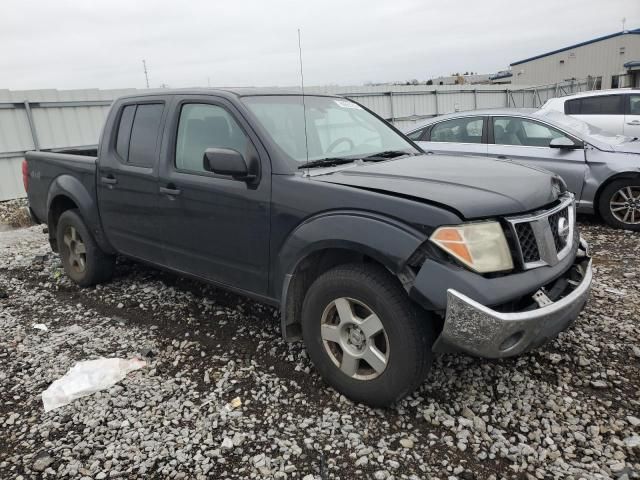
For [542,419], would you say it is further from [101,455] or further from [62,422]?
[62,422]

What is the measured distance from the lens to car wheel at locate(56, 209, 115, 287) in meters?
4.69

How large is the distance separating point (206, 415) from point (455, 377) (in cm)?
155

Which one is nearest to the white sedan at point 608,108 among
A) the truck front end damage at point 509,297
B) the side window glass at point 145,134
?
the truck front end damage at point 509,297

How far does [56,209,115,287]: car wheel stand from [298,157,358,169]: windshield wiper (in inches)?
103

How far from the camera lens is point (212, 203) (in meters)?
3.35

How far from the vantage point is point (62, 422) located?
9.35ft

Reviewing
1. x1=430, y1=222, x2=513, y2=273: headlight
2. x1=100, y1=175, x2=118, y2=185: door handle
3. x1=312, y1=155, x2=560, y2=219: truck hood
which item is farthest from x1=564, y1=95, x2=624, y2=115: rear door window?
x1=100, y1=175, x2=118, y2=185: door handle

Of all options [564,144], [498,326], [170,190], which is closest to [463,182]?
[498,326]

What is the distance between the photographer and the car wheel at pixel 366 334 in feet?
8.20

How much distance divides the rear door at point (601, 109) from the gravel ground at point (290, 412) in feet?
19.8

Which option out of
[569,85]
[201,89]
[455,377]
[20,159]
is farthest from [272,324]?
[569,85]

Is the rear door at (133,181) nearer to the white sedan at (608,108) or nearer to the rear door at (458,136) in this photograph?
the rear door at (458,136)

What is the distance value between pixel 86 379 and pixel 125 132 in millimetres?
2088

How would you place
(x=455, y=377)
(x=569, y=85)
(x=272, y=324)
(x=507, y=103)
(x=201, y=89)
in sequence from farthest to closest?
(x=569, y=85) → (x=507, y=103) → (x=272, y=324) → (x=201, y=89) → (x=455, y=377)
